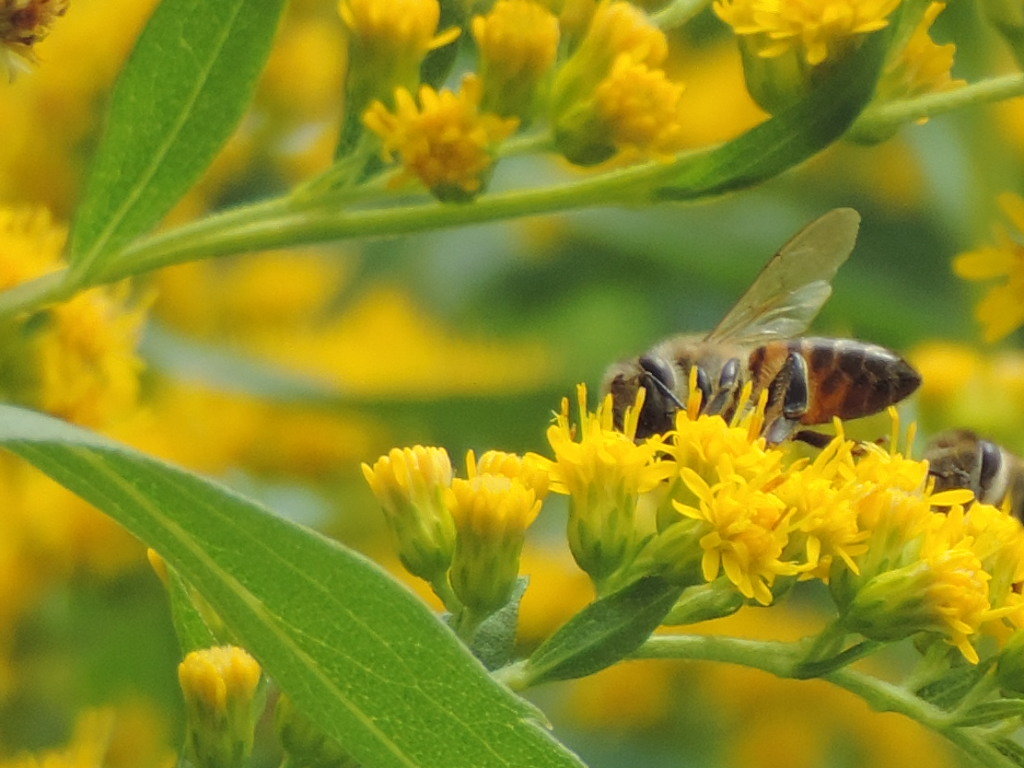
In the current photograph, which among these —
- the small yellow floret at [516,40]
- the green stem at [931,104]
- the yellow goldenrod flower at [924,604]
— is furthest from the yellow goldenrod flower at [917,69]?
the yellow goldenrod flower at [924,604]

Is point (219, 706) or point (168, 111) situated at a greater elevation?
point (168, 111)

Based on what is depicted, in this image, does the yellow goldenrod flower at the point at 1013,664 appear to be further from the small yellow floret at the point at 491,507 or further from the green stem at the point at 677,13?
the green stem at the point at 677,13

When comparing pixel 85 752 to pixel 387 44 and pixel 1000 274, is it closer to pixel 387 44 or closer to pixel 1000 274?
pixel 387 44

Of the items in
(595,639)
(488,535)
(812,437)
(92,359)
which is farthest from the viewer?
(92,359)

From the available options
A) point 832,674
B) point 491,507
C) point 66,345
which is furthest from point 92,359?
point 832,674

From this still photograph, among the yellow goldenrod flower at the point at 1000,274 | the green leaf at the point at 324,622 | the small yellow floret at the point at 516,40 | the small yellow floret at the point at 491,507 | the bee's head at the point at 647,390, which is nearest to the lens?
the green leaf at the point at 324,622
